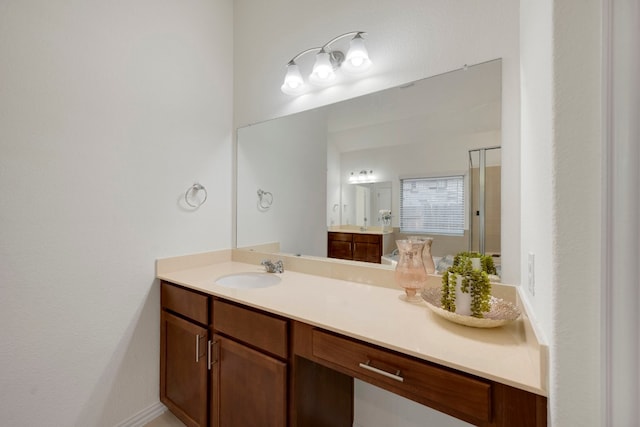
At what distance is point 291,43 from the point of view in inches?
69.5

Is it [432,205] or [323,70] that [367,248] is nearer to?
[432,205]

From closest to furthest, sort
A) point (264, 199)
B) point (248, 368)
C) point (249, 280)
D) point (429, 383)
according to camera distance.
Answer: point (429, 383), point (248, 368), point (249, 280), point (264, 199)

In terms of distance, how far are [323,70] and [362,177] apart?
62cm

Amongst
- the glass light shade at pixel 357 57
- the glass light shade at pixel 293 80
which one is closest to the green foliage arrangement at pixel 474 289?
the glass light shade at pixel 357 57

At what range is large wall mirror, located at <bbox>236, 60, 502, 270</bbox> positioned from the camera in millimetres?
1209

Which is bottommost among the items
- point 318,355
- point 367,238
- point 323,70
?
point 318,355

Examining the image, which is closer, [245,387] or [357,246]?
[245,387]

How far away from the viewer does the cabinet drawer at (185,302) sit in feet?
4.50

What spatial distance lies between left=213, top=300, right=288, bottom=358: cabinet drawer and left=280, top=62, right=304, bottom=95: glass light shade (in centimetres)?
126

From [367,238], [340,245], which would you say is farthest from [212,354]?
[367,238]

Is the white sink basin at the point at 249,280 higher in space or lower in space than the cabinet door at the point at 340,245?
lower

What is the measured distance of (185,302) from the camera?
1.48m

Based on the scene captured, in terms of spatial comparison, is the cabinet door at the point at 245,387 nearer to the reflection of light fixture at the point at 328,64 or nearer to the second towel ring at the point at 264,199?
the second towel ring at the point at 264,199

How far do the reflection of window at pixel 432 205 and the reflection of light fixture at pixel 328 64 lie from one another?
65 centimetres
